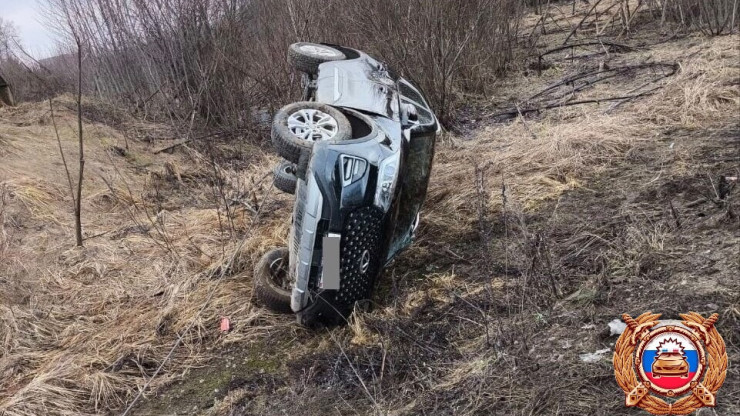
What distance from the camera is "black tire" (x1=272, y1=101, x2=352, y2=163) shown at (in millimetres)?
3086

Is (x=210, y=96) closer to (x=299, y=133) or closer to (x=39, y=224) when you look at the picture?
(x=39, y=224)

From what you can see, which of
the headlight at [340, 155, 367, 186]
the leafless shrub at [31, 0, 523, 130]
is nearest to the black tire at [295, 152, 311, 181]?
the headlight at [340, 155, 367, 186]

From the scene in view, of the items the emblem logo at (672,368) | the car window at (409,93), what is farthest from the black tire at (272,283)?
the emblem logo at (672,368)

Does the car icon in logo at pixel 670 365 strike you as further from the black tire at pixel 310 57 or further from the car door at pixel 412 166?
the black tire at pixel 310 57

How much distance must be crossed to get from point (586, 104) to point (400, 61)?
215 cm

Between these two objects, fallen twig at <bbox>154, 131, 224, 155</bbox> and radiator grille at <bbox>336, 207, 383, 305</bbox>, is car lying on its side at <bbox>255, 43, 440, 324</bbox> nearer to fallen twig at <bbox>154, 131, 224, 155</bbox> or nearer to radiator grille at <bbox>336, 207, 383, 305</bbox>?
radiator grille at <bbox>336, 207, 383, 305</bbox>

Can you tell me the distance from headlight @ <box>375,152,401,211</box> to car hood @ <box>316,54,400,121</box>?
441mm

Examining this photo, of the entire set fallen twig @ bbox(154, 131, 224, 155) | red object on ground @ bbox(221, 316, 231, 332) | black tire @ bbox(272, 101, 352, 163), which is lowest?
red object on ground @ bbox(221, 316, 231, 332)

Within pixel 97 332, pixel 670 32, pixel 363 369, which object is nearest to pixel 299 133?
pixel 363 369

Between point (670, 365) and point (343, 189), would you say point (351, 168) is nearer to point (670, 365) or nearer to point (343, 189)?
point (343, 189)

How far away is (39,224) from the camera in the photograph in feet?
17.8

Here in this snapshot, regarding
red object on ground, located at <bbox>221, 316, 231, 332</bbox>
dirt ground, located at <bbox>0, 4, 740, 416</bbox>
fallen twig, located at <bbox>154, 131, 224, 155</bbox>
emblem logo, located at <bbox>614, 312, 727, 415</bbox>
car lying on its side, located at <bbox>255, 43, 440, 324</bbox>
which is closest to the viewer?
emblem logo, located at <bbox>614, 312, 727, 415</bbox>

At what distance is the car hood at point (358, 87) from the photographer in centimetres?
355

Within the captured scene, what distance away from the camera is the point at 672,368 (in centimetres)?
190
